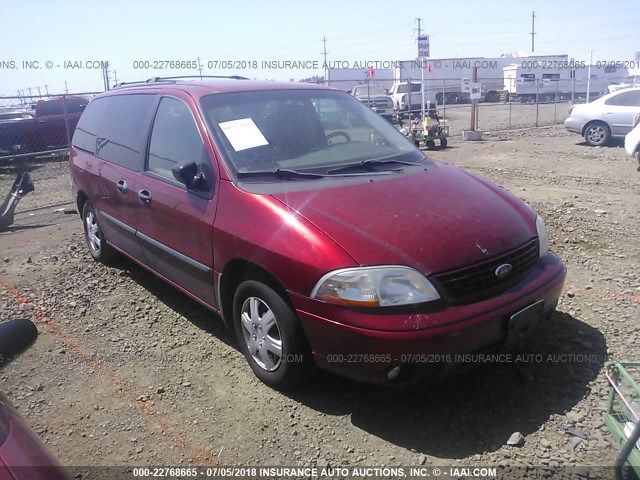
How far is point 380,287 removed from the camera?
2.71 m

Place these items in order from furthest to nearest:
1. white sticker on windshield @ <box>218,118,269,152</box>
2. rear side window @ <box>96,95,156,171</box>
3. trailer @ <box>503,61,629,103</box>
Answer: trailer @ <box>503,61,629,103</box> → rear side window @ <box>96,95,156,171</box> → white sticker on windshield @ <box>218,118,269,152</box>

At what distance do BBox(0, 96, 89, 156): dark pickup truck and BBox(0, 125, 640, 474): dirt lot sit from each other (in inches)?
384

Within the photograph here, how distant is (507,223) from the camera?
3.20 m

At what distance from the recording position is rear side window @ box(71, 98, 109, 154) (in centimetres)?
539

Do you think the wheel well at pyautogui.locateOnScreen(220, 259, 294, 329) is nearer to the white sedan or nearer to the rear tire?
the rear tire

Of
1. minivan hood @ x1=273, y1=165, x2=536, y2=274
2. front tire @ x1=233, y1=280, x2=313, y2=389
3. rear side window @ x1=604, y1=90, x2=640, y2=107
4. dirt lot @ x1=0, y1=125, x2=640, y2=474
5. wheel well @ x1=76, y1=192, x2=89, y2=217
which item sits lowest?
dirt lot @ x1=0, y1=125, x2=640, y2=474

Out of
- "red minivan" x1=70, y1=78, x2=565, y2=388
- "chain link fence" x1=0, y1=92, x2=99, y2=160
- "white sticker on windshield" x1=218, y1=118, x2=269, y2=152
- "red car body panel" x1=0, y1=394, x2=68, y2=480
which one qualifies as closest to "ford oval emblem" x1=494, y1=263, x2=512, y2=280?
"red minivan" x1=70, y1=78, x2=565, y2=388

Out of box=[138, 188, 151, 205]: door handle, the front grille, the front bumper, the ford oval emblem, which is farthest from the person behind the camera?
box=[138, 188, 151, 205]: door handle

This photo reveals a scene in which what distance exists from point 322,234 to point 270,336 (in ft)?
2.45

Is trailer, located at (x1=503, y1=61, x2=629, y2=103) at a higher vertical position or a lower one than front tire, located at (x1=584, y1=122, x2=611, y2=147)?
higher

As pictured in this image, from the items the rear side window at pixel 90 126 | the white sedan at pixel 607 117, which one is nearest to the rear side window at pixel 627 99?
the white sedan at pixel 607 117

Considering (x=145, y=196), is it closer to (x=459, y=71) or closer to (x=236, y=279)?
(x=236, y=279)

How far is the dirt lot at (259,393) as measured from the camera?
2830mm

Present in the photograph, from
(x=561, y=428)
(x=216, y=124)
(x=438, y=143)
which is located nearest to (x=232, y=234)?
(x=216, y=124)
